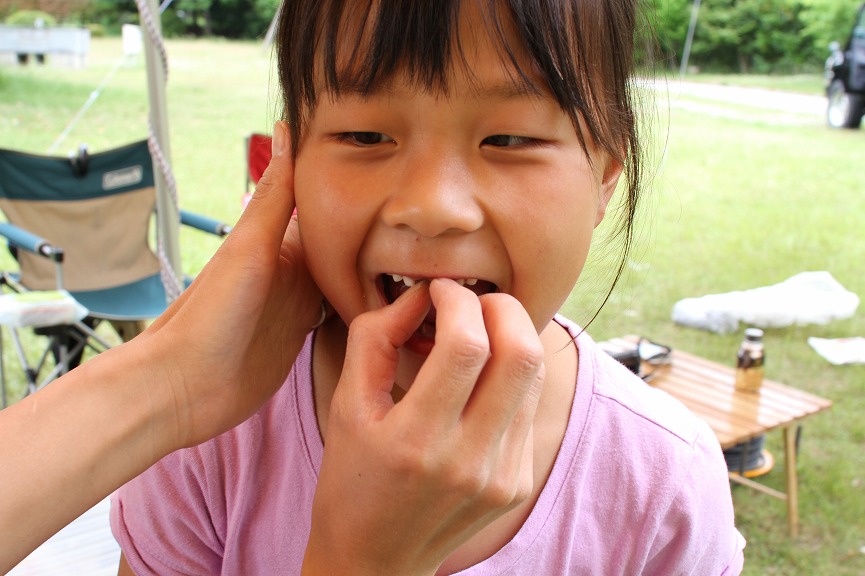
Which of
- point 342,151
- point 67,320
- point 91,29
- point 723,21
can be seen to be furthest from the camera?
point 723,21

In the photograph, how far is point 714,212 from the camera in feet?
30.9

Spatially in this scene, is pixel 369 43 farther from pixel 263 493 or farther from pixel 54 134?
pixel 54 134

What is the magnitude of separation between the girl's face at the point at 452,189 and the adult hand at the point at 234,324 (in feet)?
Answer: 0.25

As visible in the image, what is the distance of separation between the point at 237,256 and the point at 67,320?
3.13 m

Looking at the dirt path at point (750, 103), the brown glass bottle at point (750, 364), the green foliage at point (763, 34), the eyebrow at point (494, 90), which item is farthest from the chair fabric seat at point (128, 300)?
the green foliage at point (763, 34)

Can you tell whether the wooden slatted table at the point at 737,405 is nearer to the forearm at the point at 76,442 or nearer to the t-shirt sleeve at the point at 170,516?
the t-shirt sleeve at the point at 170,516

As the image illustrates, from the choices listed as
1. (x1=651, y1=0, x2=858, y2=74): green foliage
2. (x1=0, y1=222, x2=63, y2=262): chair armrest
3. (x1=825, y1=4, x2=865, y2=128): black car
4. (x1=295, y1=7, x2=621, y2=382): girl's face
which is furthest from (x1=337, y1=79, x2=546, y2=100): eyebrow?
(x1=651, y1=0, x2=858, y2=74): green foliage

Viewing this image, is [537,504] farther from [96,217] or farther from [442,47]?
[96,217]

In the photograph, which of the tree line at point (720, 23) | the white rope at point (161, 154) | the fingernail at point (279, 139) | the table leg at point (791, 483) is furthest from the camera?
the tree line at point (720, 23)

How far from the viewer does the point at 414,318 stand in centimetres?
92

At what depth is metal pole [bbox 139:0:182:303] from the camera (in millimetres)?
3166

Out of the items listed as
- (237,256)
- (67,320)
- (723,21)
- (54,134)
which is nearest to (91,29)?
(54,134)

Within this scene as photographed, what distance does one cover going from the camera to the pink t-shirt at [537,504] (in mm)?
1141

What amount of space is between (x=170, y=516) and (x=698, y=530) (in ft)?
2.43
